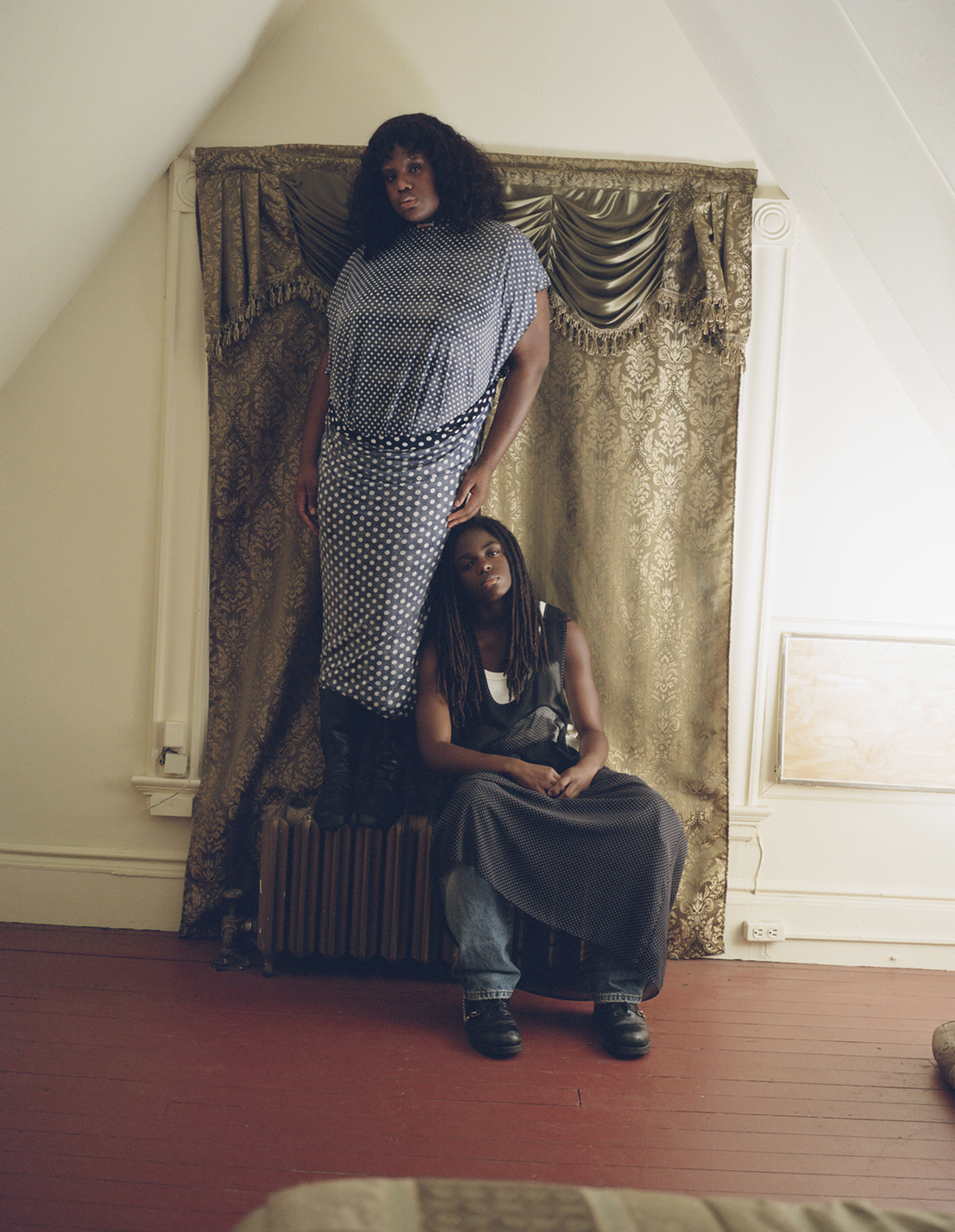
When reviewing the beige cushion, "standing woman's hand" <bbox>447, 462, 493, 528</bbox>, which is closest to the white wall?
"standing woman's hand" <bbox>447, 462, 493, 528</bbox>

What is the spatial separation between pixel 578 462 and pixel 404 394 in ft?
1.87

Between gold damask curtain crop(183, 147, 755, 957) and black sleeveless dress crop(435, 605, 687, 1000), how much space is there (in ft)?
1.59

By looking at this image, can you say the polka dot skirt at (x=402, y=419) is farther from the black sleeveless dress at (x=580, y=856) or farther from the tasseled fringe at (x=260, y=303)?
the black sleeveless dress at (x=580, y=856)

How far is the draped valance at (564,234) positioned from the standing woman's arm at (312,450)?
271 millimetres

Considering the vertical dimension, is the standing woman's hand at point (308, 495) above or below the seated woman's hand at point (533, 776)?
above

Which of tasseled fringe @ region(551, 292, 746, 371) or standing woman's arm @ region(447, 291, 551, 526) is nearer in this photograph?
standing woman's arm @ region(447, 291, 551, 526)

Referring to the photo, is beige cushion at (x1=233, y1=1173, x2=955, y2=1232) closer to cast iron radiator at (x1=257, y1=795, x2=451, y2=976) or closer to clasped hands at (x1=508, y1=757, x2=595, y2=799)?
clasped hands at (x1=508, y1=757, x2=595, y2=799)

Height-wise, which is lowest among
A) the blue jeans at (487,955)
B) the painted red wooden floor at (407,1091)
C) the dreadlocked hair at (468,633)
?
the painted red wooden floor at (407,1091)

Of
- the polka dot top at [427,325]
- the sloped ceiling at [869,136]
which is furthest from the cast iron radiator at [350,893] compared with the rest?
the sloped ceiling at [869,136]

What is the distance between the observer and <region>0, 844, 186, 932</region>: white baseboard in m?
2.46

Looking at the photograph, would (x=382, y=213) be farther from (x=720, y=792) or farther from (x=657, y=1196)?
(x=657, y=1196)

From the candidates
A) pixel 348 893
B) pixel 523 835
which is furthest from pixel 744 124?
pixel 348 893

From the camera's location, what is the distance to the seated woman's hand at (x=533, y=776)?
2021 millimetres

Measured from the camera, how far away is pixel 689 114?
241 cm
